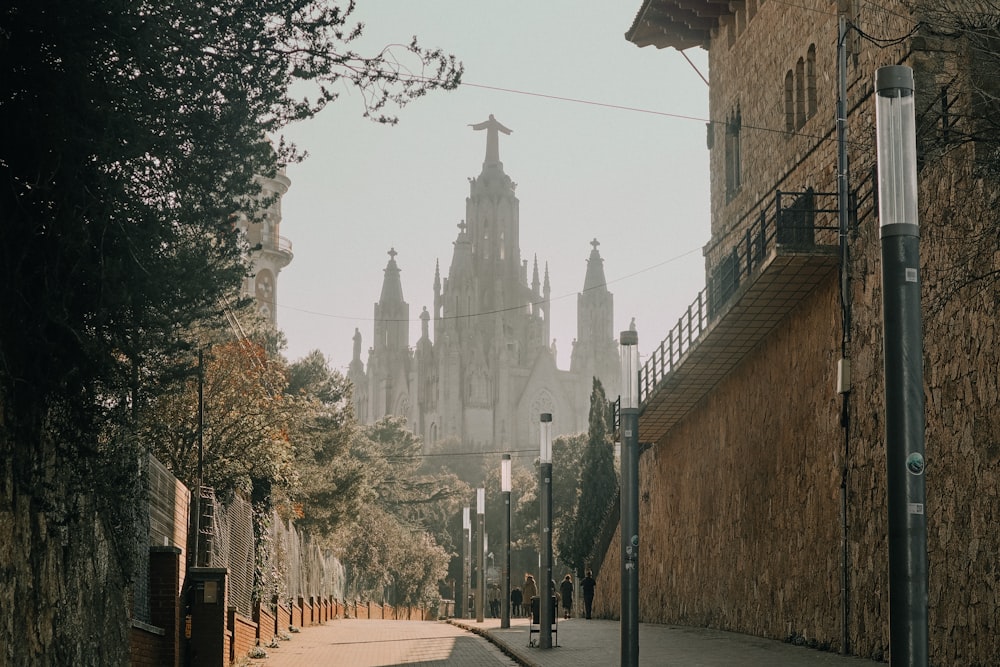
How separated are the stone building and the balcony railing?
64 millimetres

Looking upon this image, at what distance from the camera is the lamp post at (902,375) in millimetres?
7402

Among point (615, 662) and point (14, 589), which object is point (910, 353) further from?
point (615, 662)

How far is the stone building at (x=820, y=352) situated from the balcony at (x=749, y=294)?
6 cm

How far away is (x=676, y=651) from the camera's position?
67.2ft

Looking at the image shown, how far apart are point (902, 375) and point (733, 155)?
2293 cm

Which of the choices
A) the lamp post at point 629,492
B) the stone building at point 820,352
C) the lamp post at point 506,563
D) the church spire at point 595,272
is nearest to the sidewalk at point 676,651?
the stone building at point 820,352

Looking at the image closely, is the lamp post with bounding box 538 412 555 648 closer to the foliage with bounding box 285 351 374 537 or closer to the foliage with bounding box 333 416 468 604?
the foliage with bounding box 285 351 374 537

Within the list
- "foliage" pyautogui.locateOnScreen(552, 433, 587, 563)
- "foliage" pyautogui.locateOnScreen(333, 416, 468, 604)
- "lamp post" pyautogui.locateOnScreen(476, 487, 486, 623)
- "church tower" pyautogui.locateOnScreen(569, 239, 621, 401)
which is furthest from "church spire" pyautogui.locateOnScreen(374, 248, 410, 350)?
"lamp post" pyautogui.locateOnScreen(476, 487, 486, 623)

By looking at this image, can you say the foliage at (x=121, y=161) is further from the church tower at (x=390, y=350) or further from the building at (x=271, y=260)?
the church tower at (x=390, y=350)

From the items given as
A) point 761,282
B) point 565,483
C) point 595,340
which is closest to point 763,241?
point 761,282

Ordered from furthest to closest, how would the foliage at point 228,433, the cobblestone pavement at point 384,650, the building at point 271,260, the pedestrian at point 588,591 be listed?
the building at point 271,260, the pedestrian at point 588,591, the foliage at point 228,433, the cobblestone pavement at point 384,650

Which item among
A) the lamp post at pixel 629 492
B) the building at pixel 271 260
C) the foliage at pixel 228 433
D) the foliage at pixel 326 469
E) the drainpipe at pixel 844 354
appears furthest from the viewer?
the building at pixel 271 260

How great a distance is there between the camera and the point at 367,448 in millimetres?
69000

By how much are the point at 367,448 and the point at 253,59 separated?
192 feet
